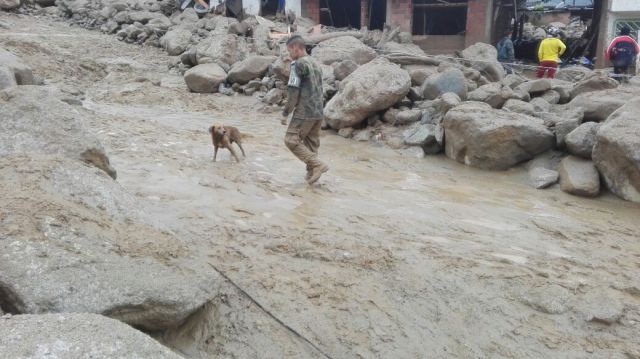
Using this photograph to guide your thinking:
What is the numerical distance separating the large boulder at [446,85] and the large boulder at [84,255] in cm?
730

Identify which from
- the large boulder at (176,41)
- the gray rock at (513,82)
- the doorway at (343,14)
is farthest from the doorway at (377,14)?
the gray rock at (513,82)

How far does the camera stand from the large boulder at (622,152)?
6480 millimetres

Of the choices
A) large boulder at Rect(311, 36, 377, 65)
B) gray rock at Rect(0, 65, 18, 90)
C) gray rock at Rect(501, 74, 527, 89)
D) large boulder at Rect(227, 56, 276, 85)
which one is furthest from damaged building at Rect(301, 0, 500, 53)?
gray rock at Rect(0, 65, 18, 90)

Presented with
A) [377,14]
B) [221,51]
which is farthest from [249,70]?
[377,14]

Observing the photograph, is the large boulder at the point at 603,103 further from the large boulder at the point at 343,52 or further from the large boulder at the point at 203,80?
the large boulder at the point at 203,80

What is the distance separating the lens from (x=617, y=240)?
543cm

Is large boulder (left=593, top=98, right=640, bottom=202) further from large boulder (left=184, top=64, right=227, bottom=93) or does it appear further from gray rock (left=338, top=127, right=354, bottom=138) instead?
large boulder (left=184, top=64, right=227, bottom=93)

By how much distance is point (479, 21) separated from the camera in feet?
62.4

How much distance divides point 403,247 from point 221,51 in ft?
36.0

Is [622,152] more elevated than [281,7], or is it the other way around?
[281,7]

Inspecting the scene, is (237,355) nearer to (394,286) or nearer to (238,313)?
(238,313)

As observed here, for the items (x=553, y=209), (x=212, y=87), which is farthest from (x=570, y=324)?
(x=212, y=87)

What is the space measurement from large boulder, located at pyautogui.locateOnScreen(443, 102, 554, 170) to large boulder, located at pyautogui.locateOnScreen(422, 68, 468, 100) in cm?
155

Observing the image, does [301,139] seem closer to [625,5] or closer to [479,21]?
[479,21]
